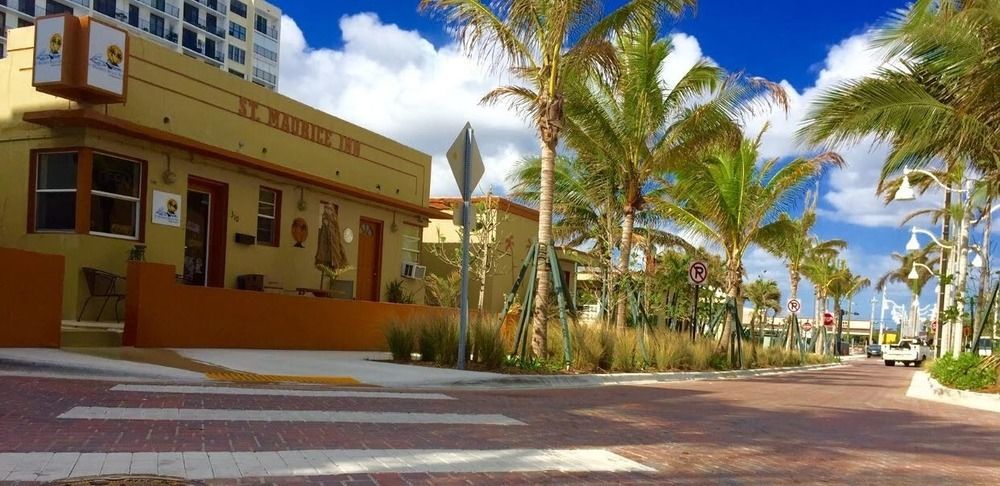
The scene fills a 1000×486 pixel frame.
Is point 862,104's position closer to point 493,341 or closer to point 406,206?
point 493,341

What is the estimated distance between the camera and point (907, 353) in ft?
145

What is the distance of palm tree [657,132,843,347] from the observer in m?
24.9

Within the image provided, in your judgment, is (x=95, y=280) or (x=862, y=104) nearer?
(x=95, y=280)

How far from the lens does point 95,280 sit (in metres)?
14.1

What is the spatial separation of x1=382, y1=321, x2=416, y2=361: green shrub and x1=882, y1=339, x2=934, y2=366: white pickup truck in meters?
37.2

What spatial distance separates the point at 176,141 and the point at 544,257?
273 inches

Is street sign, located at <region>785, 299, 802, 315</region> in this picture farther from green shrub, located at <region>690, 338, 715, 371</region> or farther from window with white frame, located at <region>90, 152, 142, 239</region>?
window with white frame, located at <region>90, 152, 142, 239</region>

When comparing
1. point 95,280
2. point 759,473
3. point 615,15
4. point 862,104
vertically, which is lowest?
point 759,473

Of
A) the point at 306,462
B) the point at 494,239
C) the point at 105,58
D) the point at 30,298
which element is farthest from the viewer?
the point at 494,239

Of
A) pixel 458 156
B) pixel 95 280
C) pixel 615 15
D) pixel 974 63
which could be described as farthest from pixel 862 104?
pixel 95 280

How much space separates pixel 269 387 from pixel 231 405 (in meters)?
1.89

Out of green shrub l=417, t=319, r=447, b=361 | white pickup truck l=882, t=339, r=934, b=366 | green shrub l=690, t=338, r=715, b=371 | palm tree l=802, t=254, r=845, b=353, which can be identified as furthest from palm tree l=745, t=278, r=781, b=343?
green shrub l=417, t=319, r=447, b=361

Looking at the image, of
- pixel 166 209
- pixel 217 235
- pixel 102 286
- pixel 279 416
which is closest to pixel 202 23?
pixel 217 235

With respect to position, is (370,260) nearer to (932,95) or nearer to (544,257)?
(544,257)
